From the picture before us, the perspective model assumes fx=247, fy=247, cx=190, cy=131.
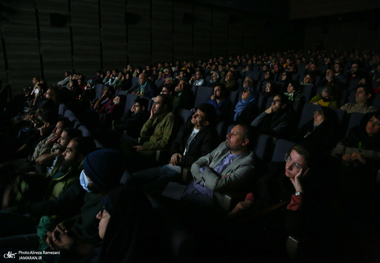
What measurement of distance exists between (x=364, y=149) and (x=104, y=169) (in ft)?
7.69

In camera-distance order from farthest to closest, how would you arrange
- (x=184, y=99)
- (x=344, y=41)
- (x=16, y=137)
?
(x=344, y=41)
(x=184, y=99)
(x=16, y=137)

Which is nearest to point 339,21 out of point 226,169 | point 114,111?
point 114,111

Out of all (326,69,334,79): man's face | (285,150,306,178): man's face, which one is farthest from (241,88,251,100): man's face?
(285,150,306,178): man's face

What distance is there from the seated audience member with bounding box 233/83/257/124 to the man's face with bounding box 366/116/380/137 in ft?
4.57

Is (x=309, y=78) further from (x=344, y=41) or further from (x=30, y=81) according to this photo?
(x=344, y=41)

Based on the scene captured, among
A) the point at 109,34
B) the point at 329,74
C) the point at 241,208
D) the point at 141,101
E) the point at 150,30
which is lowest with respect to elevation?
the point at 241,208

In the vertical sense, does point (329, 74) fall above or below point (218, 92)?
above

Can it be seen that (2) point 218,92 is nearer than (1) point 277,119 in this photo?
No

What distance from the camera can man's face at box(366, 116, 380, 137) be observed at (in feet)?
7.69

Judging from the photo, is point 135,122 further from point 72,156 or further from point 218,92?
point 72,156

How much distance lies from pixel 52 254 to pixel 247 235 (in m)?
1.12

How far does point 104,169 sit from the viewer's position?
123cm

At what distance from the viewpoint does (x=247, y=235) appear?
5.30ft

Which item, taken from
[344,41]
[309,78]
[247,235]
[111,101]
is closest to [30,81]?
[111,101]
